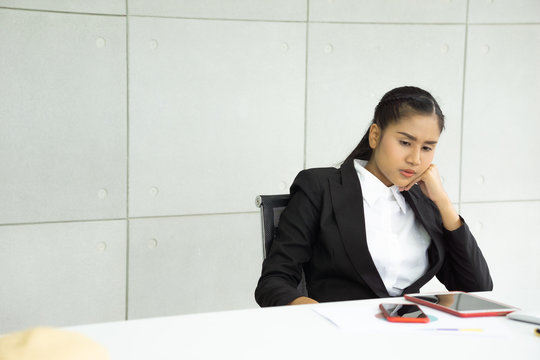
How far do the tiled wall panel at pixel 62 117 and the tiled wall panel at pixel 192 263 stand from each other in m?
0.27

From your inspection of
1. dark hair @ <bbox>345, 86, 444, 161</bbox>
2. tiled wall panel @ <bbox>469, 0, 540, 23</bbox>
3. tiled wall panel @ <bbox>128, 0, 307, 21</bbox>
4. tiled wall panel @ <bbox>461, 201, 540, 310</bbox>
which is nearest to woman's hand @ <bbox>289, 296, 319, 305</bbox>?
dark hair @ <bbox>345, 86, 444, 161</bbox>

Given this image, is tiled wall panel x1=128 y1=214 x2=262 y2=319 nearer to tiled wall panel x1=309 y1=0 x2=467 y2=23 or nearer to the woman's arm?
tiled wall panel x1=309 y1=0 x2=467 y2=23

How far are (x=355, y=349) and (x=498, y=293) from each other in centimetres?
69

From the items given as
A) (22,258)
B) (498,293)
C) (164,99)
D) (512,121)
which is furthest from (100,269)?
(512,121)

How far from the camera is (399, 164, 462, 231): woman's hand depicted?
1.78m

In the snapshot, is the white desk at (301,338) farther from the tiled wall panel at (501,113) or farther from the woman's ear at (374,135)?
the tiled wall panel at (501,113)

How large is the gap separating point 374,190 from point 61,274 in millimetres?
1752

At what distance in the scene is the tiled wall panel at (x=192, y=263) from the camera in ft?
9.52

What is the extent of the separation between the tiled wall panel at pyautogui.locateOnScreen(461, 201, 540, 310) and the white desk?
2.26 metres

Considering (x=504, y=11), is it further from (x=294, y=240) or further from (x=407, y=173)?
(x=294, y=240)

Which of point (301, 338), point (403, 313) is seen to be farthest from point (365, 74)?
point (301, 338)

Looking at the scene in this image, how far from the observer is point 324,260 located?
1768 millimetres

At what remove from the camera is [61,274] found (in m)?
2.78

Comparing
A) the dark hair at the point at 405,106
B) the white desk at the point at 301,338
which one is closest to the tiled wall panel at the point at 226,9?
the dark hair at the point at 405,106
